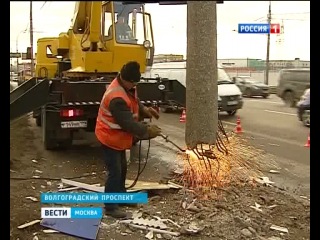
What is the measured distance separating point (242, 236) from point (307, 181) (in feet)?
5.29

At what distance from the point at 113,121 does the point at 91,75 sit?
1.97 meters

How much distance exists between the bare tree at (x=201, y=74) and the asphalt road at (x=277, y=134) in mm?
189

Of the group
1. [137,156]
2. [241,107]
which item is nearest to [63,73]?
[137,156]

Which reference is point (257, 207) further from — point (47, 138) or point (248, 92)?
point (248, 92)

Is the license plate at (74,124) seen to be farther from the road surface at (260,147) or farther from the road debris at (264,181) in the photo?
the road debris at (264,181)

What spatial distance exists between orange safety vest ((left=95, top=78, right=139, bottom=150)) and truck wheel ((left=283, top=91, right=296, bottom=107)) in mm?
5239

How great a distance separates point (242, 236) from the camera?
108 inches

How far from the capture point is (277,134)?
620 cm

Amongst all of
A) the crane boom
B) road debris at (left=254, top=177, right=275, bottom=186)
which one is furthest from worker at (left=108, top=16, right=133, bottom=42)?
road debris at (left=254, top=177, right=275, bottom=186)
